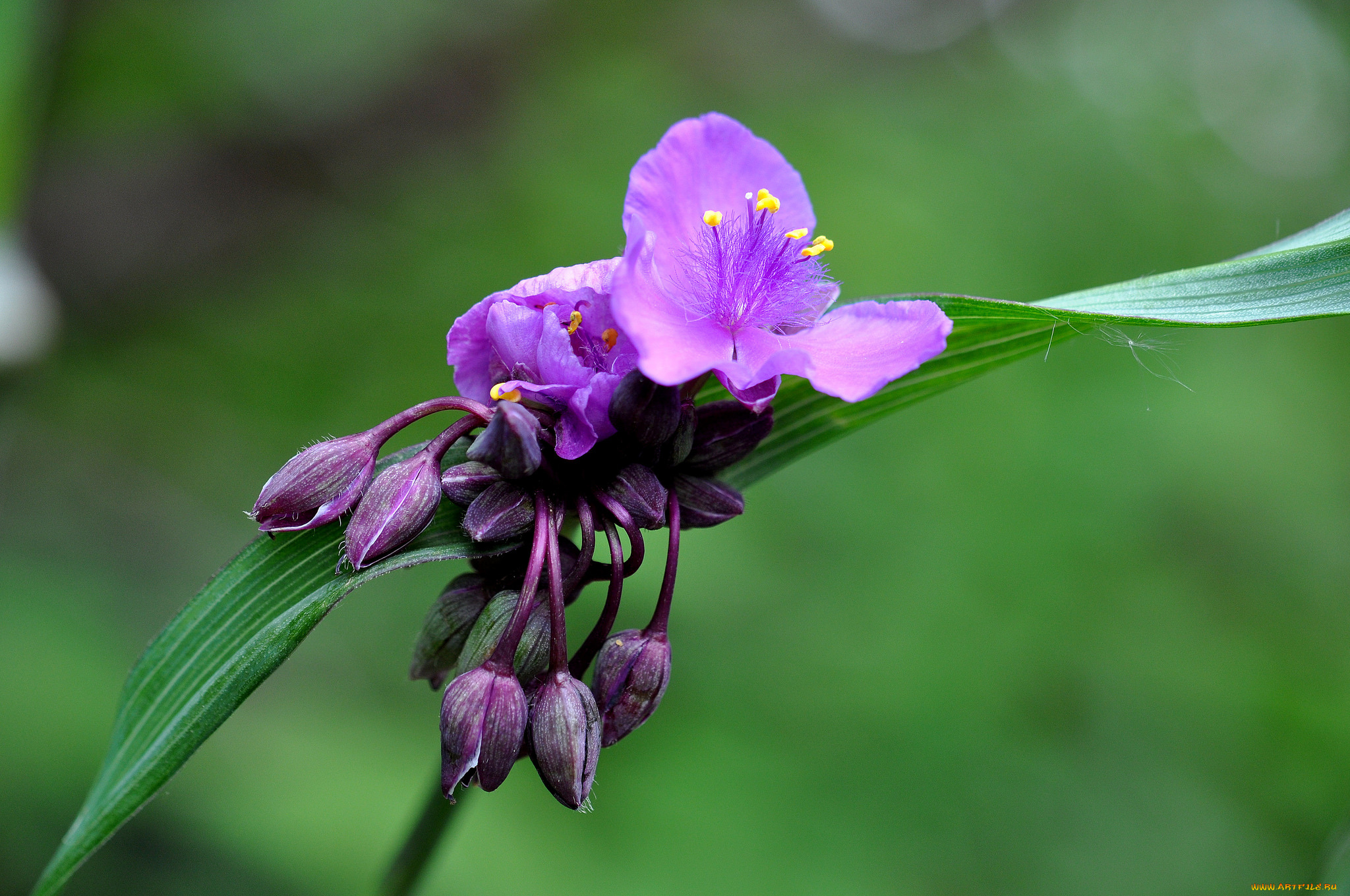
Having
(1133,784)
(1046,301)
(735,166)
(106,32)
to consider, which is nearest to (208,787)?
(735,166)

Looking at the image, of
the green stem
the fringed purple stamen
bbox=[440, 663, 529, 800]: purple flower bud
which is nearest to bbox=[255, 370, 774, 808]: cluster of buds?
bbox=[440, 663, 529, 800]: purple flower bud

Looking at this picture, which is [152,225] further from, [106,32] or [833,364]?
[833,364]

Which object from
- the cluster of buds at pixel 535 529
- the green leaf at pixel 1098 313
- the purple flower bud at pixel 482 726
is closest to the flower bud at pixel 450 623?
the cluster of buds at pixel 535 529

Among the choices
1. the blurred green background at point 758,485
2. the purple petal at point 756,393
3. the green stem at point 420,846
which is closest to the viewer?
the purple petal at point 756,393

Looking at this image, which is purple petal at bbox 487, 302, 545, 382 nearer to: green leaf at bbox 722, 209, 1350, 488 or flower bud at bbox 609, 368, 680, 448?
flower bud at bbox 609, 368, 680, 448

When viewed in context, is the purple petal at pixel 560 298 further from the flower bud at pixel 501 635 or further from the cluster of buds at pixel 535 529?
the flower bud at pixel 501 635

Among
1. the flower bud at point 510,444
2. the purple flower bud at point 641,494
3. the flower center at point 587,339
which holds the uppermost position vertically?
the flower center at point 587,339

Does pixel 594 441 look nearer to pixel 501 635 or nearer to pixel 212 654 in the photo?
pixel 501 635
